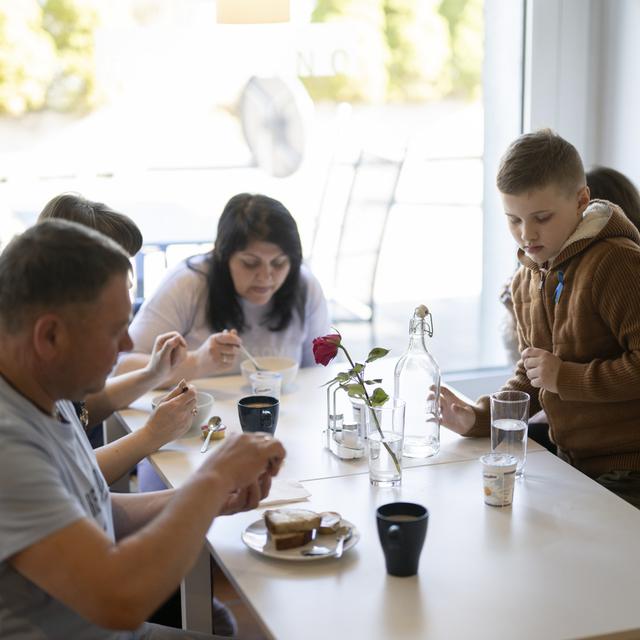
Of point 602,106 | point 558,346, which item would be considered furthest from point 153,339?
point 602,106

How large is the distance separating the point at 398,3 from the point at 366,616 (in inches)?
112

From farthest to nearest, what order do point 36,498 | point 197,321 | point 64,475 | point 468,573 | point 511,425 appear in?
point 197,321 → point 511,425 → point 468,573 → point 64,475 → point 36,498

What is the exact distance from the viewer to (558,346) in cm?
212

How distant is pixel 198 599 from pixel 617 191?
156 cm

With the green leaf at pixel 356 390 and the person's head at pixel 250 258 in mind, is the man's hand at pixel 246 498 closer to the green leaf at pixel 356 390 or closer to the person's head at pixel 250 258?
the green leaf at pixel 356 390

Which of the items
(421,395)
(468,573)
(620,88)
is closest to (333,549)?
(468,573)

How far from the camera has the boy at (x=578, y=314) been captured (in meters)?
2.00

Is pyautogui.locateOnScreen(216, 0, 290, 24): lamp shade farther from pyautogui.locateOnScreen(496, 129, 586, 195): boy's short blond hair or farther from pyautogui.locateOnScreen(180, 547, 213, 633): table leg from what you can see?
pyautogui.locateOnScreen(180, 547, 213, 633): table leg

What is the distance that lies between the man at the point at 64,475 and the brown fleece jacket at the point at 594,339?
36.5 inches

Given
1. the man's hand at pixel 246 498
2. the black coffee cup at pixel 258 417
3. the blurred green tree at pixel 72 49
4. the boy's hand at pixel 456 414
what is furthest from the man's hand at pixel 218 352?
the blurred green tree at pixel 72 49

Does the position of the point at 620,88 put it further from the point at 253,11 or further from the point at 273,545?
the point at 273,545

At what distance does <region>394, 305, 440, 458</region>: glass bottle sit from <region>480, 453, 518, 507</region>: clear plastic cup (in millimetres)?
269

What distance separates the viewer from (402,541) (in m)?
1.42

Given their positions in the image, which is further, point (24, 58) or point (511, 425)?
point (24, 58)
